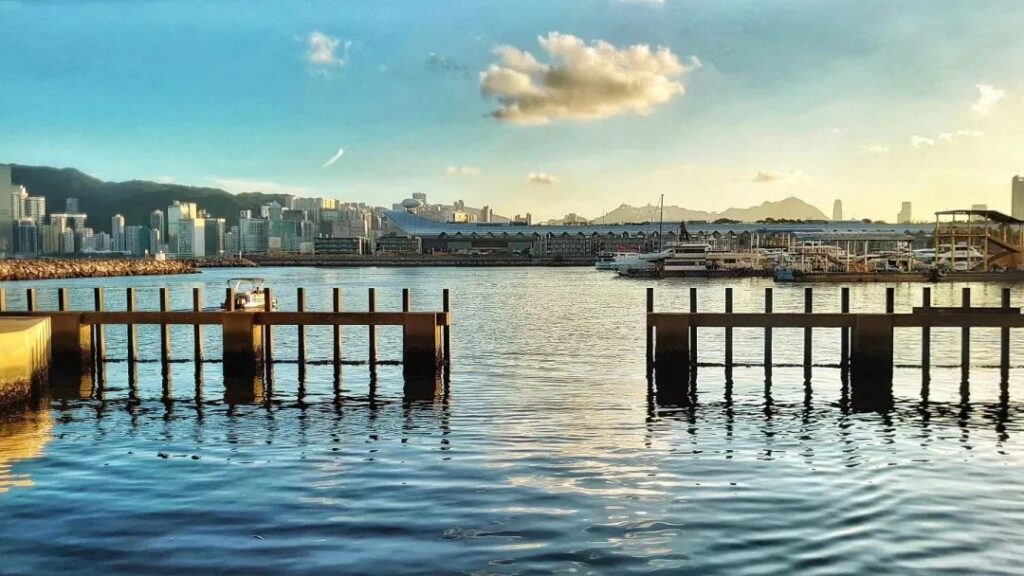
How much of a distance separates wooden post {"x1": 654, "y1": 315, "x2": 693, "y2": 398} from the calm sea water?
2.87 ft

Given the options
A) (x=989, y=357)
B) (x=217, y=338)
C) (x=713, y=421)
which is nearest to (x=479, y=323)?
(x=217, y=338)

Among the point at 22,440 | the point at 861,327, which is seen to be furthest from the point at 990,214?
the point at 22,440

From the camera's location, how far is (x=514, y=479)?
1480 centimetres

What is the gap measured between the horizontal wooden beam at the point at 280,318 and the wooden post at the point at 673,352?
6.63 meters

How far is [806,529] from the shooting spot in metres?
12.1

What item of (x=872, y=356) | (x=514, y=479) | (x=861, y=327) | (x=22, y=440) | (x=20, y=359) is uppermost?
(x=861, y=327)

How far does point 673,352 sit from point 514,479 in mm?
12014

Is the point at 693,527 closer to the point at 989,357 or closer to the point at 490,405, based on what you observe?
the point at 490,405

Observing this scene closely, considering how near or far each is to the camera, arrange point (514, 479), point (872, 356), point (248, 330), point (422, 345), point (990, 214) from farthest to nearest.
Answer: point (990, 214)
point (248, 330)
point (422, 345)
point (872, 356)
point (514, 479)

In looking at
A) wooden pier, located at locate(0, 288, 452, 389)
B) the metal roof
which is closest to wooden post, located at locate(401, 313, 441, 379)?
wooden pier, located at locate(0, 288, 452, 389)

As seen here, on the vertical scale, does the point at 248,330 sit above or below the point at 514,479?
above

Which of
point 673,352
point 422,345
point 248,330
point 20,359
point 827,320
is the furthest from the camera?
point 248,330

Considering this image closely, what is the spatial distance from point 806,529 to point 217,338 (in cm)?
3886

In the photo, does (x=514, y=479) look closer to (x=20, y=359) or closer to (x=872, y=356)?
(x=872, y=356)
